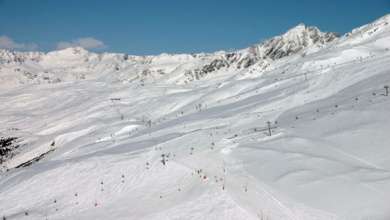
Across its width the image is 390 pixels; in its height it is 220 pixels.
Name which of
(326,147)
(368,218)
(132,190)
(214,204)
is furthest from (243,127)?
(368,218)

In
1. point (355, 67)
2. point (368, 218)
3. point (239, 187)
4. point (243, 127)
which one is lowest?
point (368, 218)

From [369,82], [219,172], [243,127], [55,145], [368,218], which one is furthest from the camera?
[55,145]

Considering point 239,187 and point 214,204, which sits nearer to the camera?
point 214,204

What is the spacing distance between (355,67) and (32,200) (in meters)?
29.1

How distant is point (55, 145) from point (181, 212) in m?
42.0

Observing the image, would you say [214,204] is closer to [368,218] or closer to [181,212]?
[181,212]

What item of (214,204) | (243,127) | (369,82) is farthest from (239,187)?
(369,82)

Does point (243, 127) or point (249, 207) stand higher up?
point (243, 127)

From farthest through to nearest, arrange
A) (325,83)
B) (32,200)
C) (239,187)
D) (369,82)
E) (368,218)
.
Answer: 1. (325,83)
2. (369,82)
3. (32,200)
4. (239,187)
5. (368,218)

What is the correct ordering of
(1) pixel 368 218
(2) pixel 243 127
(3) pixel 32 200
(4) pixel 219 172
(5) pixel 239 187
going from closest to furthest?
1. (1) pixel 368 218
2. (5) pixel 239 187
3. (4) pixel 219 172
4. (3) pixel 32 200
5. (2) pixel 243 127

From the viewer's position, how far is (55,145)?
171 feet

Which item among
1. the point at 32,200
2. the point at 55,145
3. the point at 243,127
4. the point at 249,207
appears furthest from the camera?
the point at 55,145

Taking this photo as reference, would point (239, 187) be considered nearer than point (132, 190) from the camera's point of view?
Yes

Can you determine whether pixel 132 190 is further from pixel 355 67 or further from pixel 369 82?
pixel 355 67
